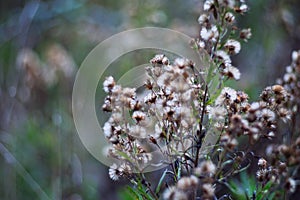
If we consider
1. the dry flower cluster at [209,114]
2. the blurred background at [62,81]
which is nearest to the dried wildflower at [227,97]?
the dry flower cluster at [209,114]

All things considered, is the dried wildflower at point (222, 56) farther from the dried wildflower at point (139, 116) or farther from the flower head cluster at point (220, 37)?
the dried wildflower at point (139, 116)

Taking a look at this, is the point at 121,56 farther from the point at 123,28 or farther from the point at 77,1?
the point at 77,1

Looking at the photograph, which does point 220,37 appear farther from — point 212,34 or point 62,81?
point 62,81

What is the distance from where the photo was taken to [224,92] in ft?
2.45

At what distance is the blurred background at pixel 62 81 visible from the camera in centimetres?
207

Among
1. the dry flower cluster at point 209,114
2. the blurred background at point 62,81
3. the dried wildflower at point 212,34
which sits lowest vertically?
the dry flower cluster at point 209,114

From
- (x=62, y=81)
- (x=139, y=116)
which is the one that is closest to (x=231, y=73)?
(x=139, y=116)

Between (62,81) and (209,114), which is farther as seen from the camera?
(62,81)

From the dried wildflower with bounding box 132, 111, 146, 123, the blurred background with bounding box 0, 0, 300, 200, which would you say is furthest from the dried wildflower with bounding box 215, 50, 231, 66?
the blurred background with bounding box 0, 0, 300, 200

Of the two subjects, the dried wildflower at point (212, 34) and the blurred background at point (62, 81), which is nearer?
the dried wildflower at point (212, 34)

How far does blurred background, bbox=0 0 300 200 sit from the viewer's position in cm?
207

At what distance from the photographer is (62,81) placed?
2.37 m

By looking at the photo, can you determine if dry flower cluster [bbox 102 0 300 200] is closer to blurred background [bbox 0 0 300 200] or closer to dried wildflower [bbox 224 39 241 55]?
dried wildflower [bbox 224 39 241 55]

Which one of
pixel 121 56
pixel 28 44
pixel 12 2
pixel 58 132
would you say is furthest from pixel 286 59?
pixel 12 2
